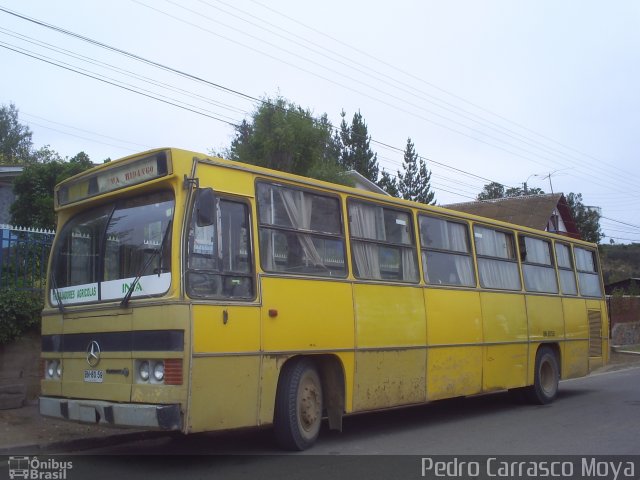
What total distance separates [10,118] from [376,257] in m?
52.7

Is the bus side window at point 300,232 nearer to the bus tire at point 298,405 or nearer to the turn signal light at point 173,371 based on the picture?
the bus tire at point 298,405

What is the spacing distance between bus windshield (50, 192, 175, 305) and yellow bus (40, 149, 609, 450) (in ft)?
0.07

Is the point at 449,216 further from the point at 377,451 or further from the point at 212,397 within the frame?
the point at 212,397

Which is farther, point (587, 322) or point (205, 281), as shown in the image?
point (587, 322)

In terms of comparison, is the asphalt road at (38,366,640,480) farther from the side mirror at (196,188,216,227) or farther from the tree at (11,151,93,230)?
the tree at (11,151,93,230)

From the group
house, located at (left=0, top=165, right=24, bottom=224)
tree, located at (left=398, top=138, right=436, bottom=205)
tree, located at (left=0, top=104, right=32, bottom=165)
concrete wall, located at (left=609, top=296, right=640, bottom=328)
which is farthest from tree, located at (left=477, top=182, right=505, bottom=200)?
house, located at (left=0, top=165, right=24, bottom=224)

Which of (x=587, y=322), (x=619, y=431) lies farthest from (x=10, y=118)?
(x=619, y=431)

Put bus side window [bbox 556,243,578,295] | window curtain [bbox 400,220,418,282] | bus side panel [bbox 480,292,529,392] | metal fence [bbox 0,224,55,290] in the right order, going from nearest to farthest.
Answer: window curtain [bbox 400,220,418,282]
metal fence [bbox 0,224,55,290]
bus side panel [bbox 480,292,529,392]
bus side window [bbox 556,243,578,295]

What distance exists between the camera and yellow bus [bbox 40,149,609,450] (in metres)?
6.46

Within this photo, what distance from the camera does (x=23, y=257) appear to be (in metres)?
10.1

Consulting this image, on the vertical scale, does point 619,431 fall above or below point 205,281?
below

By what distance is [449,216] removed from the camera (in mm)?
10703

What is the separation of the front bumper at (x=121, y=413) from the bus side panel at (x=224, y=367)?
24 centimetres

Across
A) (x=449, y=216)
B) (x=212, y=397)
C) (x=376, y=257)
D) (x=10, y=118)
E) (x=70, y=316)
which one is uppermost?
(x=10, y=118)
